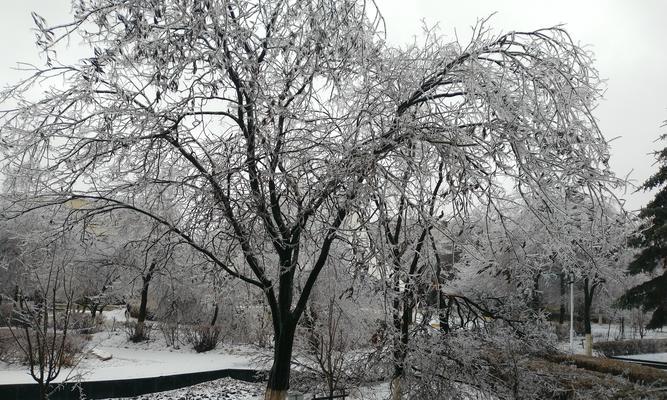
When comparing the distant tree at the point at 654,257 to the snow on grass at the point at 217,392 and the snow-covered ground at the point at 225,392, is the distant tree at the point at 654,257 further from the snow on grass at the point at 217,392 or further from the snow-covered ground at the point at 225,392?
the snow on grass at the point at 217,392

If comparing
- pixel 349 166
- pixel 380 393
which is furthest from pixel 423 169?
pixel 380 393

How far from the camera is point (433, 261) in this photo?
15.5ft

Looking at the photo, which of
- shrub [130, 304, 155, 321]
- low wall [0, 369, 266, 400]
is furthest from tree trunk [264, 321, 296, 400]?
shrub [130, 304, 155, 321]

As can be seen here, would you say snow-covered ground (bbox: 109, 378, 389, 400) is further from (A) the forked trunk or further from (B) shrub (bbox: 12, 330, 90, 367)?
(B) shrub (bbox: 12, 330, 90, 367)

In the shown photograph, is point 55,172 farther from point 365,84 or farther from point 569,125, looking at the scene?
point 569,125

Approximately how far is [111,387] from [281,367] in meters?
5.51

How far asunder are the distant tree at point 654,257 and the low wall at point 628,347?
91.3 inches

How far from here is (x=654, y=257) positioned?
20484 mm

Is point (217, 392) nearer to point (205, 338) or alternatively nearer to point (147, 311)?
point (205, 338)

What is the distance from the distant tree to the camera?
19.9m

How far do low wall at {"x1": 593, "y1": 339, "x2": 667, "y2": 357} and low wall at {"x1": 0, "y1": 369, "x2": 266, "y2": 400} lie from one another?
1784 cm

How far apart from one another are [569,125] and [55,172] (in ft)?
→ 14.8

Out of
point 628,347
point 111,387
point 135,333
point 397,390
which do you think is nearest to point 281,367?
point 397,390

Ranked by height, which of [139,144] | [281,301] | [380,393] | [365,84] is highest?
[365,84]
